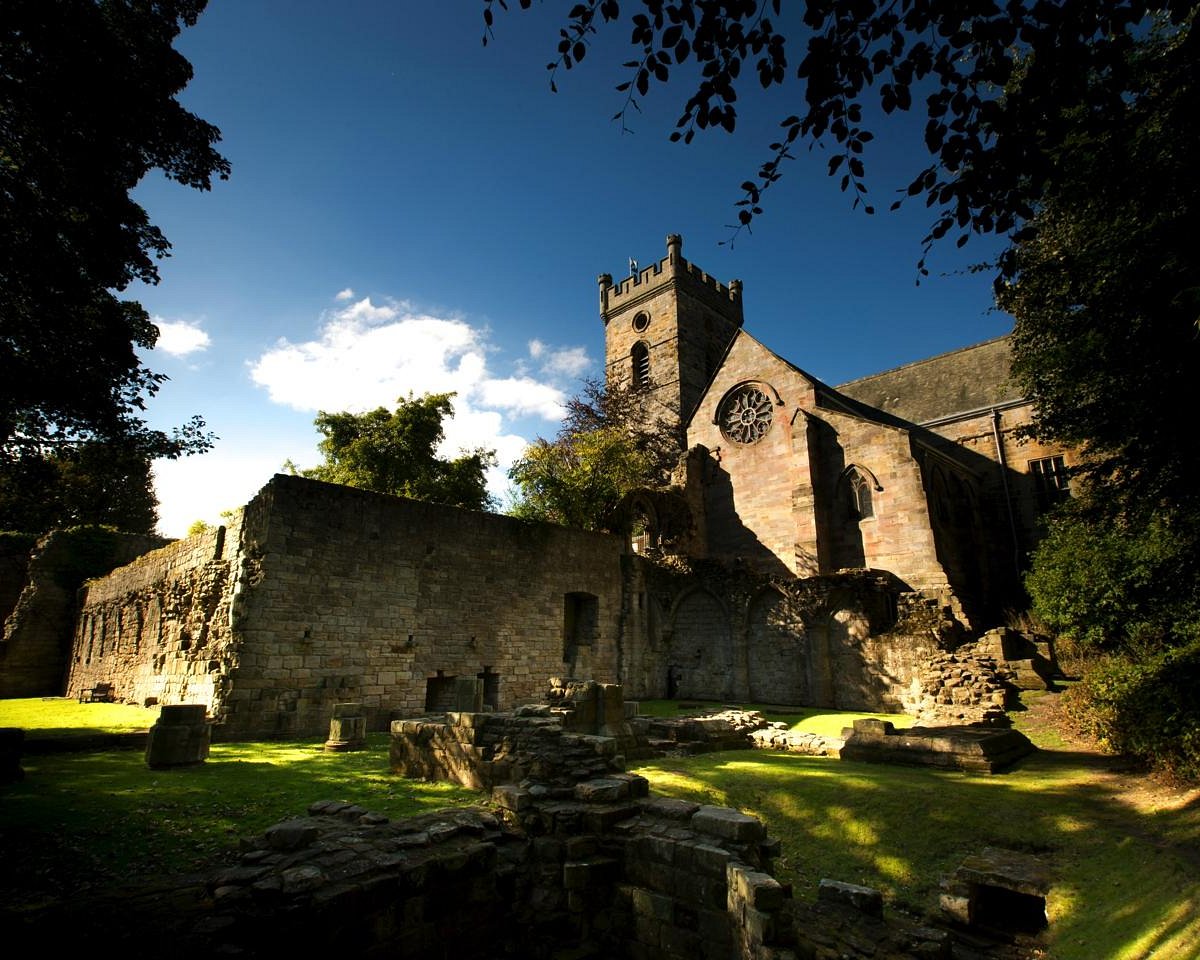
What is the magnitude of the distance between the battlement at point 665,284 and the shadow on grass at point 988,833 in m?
34.2

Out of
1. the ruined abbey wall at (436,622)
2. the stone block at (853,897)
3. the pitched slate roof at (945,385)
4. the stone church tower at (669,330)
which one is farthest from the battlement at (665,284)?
the stone block at (853,897)

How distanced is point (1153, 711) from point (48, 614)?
3126cm

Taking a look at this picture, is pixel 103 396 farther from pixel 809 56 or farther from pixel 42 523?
pixel 809 56

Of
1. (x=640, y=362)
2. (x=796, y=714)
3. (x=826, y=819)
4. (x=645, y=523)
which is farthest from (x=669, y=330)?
(x=826, y=819)

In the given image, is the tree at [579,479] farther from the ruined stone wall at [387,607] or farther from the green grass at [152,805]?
the green grass at [152,805]

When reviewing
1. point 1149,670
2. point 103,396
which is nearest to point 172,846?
point 103,396

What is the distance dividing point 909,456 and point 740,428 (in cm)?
716

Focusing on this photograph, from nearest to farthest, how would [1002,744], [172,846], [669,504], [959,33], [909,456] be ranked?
[959,33]
[172,846]
[1002,744]
[909,456]
[669,504]

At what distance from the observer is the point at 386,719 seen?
1300cm

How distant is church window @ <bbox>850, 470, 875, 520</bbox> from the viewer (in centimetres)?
2261

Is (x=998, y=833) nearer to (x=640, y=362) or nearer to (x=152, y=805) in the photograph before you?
(x=152, y=805)

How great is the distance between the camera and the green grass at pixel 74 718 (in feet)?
36.7

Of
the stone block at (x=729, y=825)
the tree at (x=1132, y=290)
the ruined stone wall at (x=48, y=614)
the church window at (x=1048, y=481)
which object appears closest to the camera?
the stone block at (x=729, y=825)

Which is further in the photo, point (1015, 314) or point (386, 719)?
point (1015, 314)
